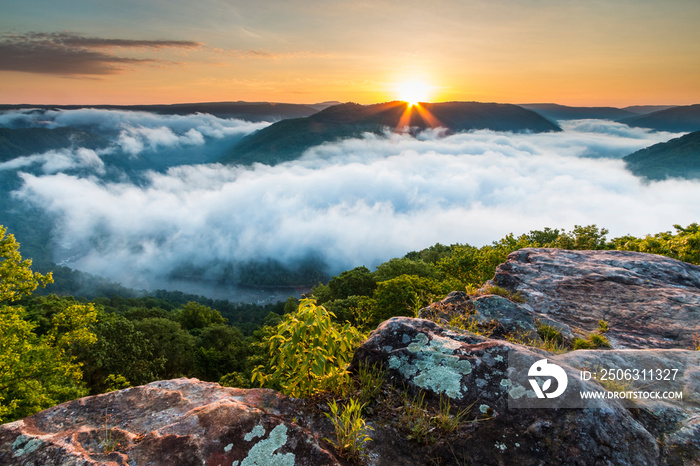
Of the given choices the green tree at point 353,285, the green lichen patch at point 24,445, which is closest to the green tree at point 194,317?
the green tree at point 353,285

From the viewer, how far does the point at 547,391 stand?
3893 millimetres

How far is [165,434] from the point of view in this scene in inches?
137

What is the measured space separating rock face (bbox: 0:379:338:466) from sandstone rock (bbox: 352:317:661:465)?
145cm

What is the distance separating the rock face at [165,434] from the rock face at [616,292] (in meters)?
6.44

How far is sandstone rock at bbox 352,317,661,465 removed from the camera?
3350mm

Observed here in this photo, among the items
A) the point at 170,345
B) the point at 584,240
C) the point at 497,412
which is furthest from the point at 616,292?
the point at 170,345

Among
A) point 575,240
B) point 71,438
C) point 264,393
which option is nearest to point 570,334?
point 264,393

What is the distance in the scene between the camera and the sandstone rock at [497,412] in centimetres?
335

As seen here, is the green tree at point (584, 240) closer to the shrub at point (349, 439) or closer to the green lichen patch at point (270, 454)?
the shrub at point (349, 439)

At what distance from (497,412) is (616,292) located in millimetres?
6460

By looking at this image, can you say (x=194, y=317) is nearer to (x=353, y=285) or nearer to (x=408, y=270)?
(x=353, y=285)

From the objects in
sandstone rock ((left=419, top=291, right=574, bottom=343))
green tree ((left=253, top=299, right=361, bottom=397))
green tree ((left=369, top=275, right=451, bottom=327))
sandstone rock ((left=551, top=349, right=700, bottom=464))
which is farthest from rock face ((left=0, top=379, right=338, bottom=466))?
green tree ((left=369, top=275, right=451, bottom=327))

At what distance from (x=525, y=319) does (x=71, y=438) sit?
7411 millimetres

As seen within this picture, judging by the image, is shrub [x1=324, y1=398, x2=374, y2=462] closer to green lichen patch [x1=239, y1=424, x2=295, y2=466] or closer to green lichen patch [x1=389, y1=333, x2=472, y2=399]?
green lichen patch [x1=239, y1=424, x2=295, y2=466]
